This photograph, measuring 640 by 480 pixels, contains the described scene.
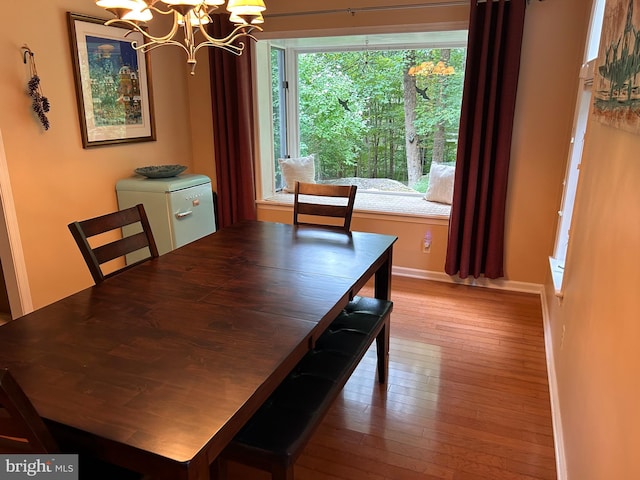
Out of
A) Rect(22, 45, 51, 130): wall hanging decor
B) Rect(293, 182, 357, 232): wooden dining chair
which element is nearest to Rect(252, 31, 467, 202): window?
Rect(293, 182, 357, 232): wooden dining chair

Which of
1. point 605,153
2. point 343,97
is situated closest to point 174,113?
point 343,97

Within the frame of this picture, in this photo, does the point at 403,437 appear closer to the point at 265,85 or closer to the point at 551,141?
the point at 551,141

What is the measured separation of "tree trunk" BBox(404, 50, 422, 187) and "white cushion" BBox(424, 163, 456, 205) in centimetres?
27

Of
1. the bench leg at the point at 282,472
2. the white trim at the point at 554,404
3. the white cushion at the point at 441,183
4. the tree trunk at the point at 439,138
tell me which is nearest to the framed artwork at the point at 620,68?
the white trim at the point at 554,404

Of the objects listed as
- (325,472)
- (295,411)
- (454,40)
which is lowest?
(325,472)

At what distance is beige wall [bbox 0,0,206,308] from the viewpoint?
2820 millimetres

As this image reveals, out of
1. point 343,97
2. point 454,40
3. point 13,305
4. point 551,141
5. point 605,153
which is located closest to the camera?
point 605,153

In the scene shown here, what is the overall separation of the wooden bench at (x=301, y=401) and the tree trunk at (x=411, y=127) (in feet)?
8.37

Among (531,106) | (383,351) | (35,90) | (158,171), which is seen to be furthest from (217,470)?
(531,106)

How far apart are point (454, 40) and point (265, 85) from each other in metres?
1.76

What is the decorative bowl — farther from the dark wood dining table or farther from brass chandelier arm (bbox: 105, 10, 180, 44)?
brass chandelier arm (bbox: 105, 10, 180, 44)

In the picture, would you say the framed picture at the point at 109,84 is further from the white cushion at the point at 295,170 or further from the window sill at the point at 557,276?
the window sill at the point at 557,276

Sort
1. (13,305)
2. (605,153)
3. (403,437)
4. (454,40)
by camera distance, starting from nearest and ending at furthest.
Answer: (605,153) < (403,437) < (13,305) < (454,40)

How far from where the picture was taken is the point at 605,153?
1719 millimetres
